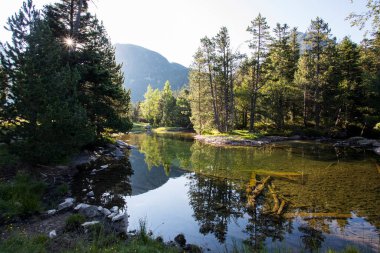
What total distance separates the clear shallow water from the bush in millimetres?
2136

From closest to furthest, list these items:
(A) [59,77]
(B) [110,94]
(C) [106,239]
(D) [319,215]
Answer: (C) [106,239] → (D) [319,215] → (A) [59,77] → (B) [110,94]

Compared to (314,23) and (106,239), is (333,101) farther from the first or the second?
(106,239)

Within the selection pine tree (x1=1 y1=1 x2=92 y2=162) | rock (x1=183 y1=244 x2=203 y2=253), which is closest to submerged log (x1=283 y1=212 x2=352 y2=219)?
rock (x1=183 y1=244 x2=203 y2=253)

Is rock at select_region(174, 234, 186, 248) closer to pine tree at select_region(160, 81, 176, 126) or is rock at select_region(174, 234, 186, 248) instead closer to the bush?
the bush

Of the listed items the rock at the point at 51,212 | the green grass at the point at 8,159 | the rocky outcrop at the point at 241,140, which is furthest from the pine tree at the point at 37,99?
the rocky outcrop at the point at 241,140

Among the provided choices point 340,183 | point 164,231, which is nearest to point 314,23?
point 340,183

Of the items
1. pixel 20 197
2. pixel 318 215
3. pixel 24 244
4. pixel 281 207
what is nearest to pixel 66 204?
pixel 20 197

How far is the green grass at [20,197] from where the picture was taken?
30.5ft

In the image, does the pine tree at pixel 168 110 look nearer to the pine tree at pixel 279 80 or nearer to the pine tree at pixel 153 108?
the pine tree at pixel 153 108

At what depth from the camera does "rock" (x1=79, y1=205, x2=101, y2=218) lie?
10.1 m

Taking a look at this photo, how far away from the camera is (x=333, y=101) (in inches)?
1686

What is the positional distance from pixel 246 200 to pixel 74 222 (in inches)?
297

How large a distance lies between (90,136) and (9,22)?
23.8 feet

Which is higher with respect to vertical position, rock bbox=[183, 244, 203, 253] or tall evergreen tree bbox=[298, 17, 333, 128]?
tall evergreen tree bbox=[298, 17, 333, 128]
